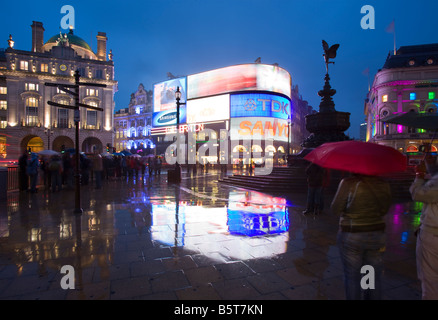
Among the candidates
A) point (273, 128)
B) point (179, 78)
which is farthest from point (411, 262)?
point (179, 78)

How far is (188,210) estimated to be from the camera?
800 centimetres

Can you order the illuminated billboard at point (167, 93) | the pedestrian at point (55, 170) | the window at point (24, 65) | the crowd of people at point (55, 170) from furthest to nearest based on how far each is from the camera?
the illuminated billboard at point (167, 93), the window at point (24, 65), the pedestrian at point (55, 170), the crowd of people at point (55, 170)

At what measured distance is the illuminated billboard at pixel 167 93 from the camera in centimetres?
5454

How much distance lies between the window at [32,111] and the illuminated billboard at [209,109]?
1103 inches

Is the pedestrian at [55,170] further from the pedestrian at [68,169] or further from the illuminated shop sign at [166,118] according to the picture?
the illuminated shop sign at [166,118]

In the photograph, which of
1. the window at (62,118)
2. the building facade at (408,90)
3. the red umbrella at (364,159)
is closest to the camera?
the red umbrella at (364,159)

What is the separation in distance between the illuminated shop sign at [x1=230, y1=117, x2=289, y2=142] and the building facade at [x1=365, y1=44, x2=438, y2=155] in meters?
20.6

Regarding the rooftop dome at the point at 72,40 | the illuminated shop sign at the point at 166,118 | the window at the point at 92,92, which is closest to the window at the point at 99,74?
the window at the point at 92,92

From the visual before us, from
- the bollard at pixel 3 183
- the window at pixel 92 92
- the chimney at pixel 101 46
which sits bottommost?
the bollard at pixel 3 183

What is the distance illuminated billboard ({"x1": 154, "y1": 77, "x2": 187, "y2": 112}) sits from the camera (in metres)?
54.5

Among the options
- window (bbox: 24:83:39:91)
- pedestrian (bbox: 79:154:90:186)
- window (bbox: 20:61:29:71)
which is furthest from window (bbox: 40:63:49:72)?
pedestrian (bbox: 79:154:90:186)

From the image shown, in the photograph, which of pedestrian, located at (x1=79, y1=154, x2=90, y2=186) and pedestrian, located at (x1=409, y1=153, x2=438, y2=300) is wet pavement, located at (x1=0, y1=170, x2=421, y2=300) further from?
pedestrian, located at (x1=79, y1=154, x2=90, y2=186)
